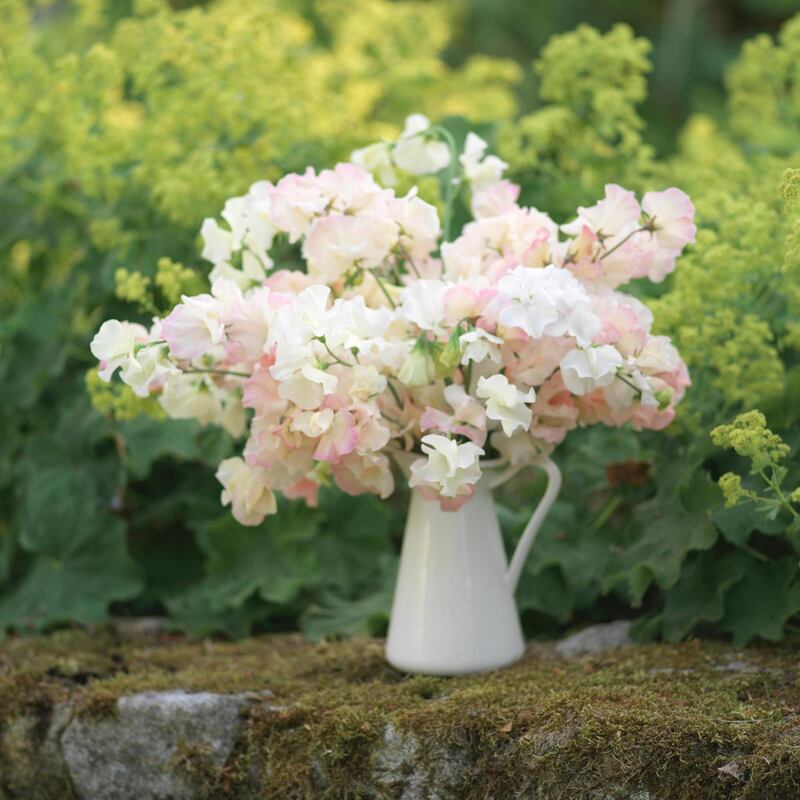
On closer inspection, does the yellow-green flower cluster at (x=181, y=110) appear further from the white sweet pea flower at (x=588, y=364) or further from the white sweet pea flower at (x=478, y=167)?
the white sweet pea flower at (x=588, y=364)

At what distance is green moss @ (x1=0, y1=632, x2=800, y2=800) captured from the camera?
Answer: 1227 mm

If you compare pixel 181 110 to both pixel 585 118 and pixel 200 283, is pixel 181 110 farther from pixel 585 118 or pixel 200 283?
pixel 585 118

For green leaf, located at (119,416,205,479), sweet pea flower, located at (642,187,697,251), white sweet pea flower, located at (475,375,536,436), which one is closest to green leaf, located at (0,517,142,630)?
green leaf, located at (119,416,205,479)

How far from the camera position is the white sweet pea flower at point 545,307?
1.29 metres

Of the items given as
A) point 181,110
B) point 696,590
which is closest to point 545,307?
point 696,590

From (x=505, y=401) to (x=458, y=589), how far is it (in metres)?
0.30

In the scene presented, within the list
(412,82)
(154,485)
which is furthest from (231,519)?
(412,82)

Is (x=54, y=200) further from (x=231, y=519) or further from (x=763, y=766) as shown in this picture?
(x=763, y=766)

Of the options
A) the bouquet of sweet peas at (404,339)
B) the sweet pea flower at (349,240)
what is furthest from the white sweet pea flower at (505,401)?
the sweet pea flower at (349,240)

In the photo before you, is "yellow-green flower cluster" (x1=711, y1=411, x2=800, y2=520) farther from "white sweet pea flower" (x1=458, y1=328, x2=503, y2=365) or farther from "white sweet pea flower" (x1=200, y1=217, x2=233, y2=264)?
"white sweet pea flower" (x1=200, y1=217, x2=233, y2=264)

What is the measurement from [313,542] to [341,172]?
29.1 inches

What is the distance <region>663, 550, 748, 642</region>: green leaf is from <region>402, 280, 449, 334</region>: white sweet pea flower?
0.51 m

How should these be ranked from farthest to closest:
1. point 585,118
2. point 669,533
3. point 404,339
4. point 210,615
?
point 585,118 < point 210,615 < point 669,533 < point 404,339

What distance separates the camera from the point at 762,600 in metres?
1.58
